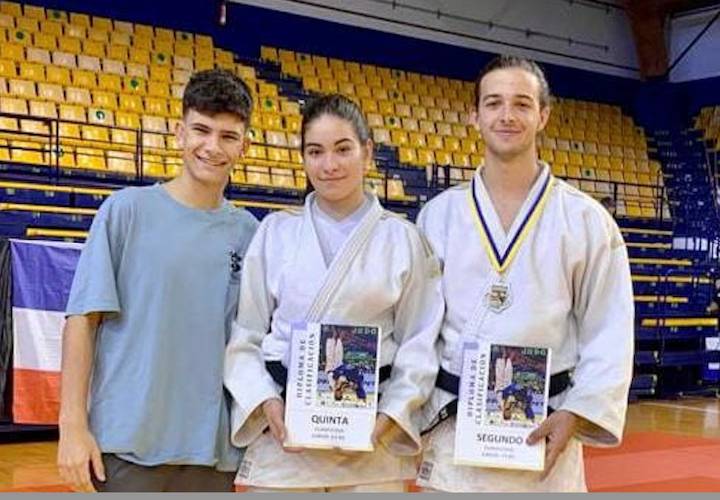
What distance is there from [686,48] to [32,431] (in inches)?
569

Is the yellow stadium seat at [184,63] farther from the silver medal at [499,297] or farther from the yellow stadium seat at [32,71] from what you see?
the silver medal at [499,297]

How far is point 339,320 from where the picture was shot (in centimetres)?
230

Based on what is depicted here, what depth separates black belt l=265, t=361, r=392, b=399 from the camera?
91.7 inches

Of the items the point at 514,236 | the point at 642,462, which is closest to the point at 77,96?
the point at 642,462

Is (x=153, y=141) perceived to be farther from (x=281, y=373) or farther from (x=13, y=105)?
(x=281, y=373)

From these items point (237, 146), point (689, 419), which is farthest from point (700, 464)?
point (237, 146)

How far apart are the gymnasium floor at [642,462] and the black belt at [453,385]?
3274mm

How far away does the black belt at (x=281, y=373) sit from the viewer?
2328mm

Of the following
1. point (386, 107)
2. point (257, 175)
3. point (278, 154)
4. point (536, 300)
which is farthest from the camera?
point (386, 107)

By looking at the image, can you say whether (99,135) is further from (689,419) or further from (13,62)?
(689,419)

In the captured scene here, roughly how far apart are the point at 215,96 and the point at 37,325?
4555 millimetres

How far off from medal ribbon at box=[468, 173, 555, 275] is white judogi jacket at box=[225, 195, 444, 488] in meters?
0.14

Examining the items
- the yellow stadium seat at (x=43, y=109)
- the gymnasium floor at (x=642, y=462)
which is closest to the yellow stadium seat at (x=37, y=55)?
the yellow stadium seat at (x=43, y=109)

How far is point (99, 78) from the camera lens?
11.4 metres
